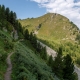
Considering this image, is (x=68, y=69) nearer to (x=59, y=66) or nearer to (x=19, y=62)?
(x=59, y=66)

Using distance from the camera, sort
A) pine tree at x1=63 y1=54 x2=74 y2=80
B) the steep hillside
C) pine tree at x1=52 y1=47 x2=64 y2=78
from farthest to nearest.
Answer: pine tree at x1=63 y1=54 x2=74 y2=80 < pine tree at x1=52 y1=47 x2=64 y2=78 < the steep hillside

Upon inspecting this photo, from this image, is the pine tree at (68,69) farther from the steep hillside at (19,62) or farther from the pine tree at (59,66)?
the steep hillside at (19,62)

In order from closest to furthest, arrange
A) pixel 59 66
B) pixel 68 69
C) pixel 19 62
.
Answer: pixel 19 62
pixel 59 66
pixel 68 69

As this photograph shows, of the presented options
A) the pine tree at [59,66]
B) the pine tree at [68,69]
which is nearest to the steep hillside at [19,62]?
the pine tree at [59,66]

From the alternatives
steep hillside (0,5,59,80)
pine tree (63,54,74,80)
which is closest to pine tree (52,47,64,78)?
steep hillside (0,5,59,80)

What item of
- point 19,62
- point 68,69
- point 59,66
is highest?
point 19,62

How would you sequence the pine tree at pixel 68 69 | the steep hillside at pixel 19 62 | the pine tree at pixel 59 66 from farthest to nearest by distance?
the pine tree at pixel 68 69
the pine tree at pixel 59 66
the steep hillside at pixel 19 62

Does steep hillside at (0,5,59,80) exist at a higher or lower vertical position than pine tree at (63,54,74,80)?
higher

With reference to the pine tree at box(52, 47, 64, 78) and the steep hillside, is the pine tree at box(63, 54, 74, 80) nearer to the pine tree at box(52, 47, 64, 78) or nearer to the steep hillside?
the pine tree at box(52, 47, 64, 78)

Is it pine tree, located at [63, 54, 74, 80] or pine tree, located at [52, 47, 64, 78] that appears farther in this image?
pine tree, located at [63, 54, 74, 80]

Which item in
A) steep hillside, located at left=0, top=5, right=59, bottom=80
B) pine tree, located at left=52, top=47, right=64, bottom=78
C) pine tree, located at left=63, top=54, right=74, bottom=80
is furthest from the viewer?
pine tree, located at left=63, top=54, right=74, bottom=80

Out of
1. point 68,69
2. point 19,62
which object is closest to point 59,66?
point 68,69

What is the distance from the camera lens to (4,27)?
4144 inches

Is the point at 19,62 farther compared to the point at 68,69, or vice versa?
the point at 68,69
